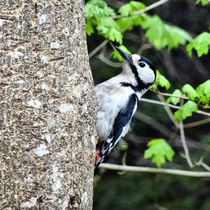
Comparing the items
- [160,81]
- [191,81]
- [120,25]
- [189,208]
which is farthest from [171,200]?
[160,81]

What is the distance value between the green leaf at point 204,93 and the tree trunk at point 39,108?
123 centimetres

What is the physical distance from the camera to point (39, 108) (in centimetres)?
384

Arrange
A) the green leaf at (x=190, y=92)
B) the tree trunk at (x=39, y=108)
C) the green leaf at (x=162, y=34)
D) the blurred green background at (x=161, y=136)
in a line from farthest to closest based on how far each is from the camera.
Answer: the blurred green background at (x=161, y=136), the green leaf at (x=162, y=34), the green leaf at (x=190, y=92), the tree trunk at (x=39, y=108)

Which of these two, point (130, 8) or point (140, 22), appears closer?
point (130, 8)

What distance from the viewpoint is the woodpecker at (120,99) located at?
4961mm

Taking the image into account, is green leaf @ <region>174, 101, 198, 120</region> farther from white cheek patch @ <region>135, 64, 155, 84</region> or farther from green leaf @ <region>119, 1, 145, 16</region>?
green leaf @ <region>119, 1, 145, 16</region>

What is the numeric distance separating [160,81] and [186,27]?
348 centimetres

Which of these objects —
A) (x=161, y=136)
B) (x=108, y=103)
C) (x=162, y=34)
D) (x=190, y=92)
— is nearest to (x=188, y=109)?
(x=190, y=92)

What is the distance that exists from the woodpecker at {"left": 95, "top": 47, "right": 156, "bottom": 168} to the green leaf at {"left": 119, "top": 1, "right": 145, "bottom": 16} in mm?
550

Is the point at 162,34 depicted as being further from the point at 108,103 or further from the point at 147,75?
the point at 108,103

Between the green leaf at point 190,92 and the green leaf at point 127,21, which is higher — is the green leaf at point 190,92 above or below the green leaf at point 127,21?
below

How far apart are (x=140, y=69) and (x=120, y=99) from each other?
309 millimetres

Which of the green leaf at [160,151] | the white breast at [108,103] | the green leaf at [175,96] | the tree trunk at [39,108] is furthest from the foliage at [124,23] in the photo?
the tree trunk at [39,108]

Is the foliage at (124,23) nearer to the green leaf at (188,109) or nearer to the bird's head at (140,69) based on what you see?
the bird's head at (140,69)
